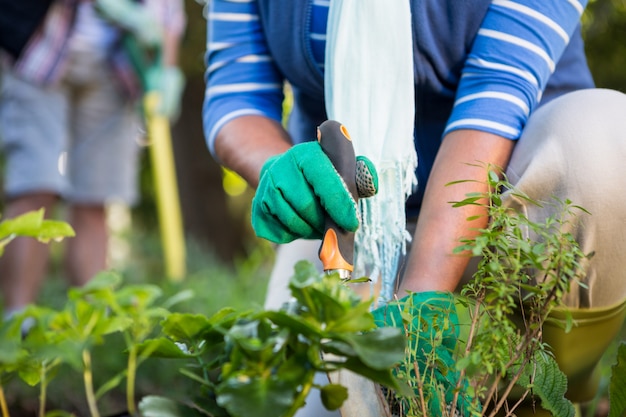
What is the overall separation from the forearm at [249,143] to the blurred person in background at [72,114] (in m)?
1.64

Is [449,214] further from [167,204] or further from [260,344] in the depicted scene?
[167,204]

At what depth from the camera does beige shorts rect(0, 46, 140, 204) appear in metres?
2.98

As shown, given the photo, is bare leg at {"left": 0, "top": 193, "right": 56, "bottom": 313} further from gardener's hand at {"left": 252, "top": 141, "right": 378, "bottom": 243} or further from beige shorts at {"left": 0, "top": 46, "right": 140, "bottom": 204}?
gardener's hand at {"left": 252, "top": 141, "right": 378, "bottom": 243}

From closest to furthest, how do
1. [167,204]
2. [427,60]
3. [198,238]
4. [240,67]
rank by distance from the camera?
[427,60]
[240,67]
[167,204]
[198,238]

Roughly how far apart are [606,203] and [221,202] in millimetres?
4723

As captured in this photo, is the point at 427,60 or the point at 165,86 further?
the point at 165,86

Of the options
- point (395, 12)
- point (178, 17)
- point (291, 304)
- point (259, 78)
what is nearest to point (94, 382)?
point (259, 78)

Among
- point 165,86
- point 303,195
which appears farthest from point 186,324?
point 165,86

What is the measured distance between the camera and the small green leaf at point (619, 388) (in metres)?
1.02

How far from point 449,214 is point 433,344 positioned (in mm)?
338

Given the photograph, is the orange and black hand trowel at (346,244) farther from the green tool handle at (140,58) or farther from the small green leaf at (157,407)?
the green tool handle at (140,58)

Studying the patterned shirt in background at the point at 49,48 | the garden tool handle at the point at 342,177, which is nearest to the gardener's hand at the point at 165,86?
the patterned shirt in background at the point at 49,48

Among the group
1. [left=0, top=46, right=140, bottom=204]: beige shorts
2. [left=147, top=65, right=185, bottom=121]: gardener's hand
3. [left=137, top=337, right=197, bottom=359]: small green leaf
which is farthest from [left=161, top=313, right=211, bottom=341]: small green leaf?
[left=147, top=65, right=185, bottom=121]: gardener's hand

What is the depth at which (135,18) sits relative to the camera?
3232 mm
